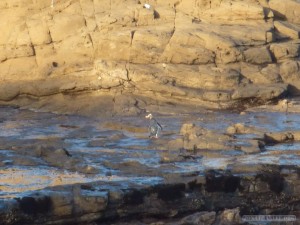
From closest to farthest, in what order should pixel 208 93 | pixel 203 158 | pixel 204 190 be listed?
1. pixel 204 190
2. pixel 203 158
3. pixel 208 93

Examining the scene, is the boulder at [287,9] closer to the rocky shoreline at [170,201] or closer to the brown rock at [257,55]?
the brown rock at [257,55]

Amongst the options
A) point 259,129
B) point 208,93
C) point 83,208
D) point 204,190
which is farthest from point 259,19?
point 83,208

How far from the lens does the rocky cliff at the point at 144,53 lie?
21969 millimetres

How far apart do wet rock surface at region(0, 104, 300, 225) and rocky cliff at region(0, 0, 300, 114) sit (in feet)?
3.95

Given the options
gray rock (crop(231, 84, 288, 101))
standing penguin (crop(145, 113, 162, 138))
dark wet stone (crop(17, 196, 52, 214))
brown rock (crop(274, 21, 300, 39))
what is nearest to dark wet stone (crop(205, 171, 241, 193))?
dark wet stone (crop(17, 196, 52, 214))

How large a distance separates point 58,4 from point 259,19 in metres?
5.92

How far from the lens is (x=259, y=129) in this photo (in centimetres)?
1886

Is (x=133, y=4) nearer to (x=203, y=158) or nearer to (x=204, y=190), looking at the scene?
(x=203, y=158)

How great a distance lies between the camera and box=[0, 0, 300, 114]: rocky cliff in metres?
22.0

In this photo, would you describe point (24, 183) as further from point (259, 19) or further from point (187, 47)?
point (259, 19)

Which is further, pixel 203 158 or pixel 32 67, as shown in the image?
pixel 32 67

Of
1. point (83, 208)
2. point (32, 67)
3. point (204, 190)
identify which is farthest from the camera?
point (32, 67)

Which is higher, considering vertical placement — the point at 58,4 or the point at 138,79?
the point at 58,4

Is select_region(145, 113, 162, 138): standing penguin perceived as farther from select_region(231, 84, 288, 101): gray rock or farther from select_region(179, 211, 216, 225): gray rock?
select_region(179, 211, 216, 225): gray rock
